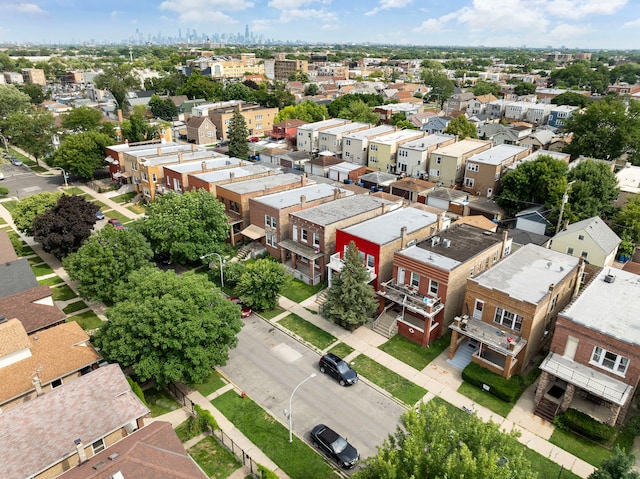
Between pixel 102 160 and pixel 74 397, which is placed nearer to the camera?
pixel 74 397

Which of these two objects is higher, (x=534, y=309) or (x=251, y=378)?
(x=534, y=309)

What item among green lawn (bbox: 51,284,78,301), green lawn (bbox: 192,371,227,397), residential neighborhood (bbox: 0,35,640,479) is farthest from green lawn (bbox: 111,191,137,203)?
green lawn (bbox: 192,371,227,397)

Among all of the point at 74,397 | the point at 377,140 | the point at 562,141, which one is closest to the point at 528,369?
the point at 74,397

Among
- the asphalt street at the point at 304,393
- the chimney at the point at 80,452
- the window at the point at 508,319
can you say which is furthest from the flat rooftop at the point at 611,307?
the chimney at the point at 80,452

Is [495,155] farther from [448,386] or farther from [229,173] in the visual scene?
[448,386]

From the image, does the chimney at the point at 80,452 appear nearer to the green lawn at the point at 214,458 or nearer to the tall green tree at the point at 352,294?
the green lawn at the point at 214,458

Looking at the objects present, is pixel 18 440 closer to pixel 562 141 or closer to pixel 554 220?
pixel 554 220
